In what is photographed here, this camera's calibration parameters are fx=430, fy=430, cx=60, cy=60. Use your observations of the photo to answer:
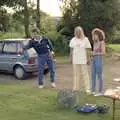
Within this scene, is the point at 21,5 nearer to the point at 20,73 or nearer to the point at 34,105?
the point at 20,73

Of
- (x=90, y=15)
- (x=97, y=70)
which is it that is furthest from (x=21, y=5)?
(x=97, y=70)

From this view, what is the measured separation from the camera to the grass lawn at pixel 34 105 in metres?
9.48

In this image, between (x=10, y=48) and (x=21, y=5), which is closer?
(x=10, y=48)

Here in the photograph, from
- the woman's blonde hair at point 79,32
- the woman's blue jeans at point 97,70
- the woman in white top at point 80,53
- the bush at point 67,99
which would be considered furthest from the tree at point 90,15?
the bush at point 67,99

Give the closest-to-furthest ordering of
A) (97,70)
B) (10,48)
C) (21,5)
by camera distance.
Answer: (97,70), (10,48), (21,5)

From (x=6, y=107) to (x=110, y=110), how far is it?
2.58 m

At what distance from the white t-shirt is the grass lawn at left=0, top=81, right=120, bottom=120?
114cm

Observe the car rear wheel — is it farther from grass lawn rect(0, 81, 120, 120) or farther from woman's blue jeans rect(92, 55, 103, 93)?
woman's blue jeans rect(92, 55, 103, 93)

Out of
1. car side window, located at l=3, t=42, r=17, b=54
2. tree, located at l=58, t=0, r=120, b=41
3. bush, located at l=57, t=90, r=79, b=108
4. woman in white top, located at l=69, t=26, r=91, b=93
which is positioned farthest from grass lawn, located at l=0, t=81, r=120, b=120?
tree, located at l=58, t=0, r=120, b=41

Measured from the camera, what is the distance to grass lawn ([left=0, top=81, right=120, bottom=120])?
31.1 feet

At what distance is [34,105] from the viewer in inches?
425

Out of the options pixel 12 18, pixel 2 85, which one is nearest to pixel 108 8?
pixel 12 18

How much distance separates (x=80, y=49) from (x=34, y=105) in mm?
2399

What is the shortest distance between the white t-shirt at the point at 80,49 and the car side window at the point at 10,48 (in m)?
4.57
